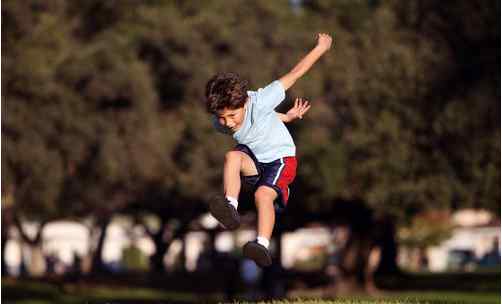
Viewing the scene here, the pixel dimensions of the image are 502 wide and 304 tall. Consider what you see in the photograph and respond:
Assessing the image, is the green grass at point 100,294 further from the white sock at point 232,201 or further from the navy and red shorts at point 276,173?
the white sock at point 232,201

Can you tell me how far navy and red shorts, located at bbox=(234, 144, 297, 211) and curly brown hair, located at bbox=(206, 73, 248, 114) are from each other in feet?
1.62

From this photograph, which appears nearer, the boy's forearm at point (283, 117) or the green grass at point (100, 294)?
the boy's forearm at point (283, 117)

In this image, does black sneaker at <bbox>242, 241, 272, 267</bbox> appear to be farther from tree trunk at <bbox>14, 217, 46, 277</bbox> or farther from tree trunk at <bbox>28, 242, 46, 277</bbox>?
tree trunk at <bbox>28, 242, 46, 277</bbox>

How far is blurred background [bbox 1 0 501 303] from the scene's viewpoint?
102 feet

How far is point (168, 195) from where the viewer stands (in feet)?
162

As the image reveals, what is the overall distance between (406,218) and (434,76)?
6.02 metres

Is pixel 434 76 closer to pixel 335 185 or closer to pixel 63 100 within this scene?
pixel 335 185

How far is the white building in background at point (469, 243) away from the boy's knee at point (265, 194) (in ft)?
331

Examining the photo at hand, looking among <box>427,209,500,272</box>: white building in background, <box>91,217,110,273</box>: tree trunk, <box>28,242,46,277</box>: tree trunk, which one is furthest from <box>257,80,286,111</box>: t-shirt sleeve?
<box>427,209,500,272</box>: white building in background

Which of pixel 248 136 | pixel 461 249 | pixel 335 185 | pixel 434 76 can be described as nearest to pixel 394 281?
pixel 335 185

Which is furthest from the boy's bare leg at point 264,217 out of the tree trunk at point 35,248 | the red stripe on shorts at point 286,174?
the tree trunk at point 35,248

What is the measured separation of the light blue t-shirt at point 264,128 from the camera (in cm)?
1034

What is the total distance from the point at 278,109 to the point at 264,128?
27235 millimetres

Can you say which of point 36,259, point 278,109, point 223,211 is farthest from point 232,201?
point 36,259
